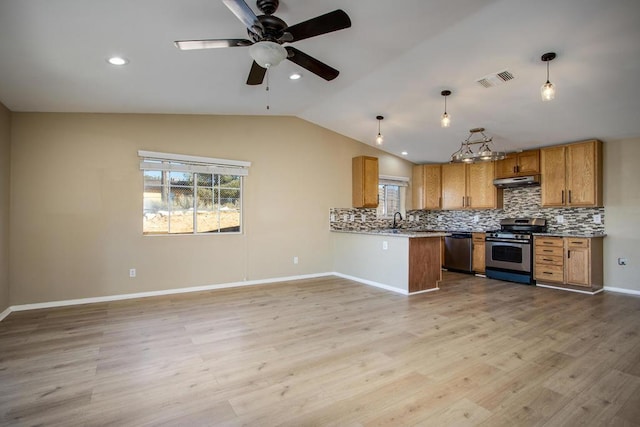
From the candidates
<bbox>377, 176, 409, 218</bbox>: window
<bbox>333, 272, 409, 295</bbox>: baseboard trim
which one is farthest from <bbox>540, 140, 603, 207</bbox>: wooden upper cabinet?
<bbox>333, 272, 409, 295</bbox>: baseboard trim

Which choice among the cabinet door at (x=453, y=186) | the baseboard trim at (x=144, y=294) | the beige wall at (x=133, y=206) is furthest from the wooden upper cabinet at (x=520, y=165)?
the baseboard trim at (x=144, y=294)

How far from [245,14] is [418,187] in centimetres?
607

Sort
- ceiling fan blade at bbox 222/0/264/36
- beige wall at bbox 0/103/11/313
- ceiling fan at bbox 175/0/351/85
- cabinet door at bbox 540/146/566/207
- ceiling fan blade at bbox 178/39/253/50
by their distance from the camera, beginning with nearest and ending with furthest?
ceiling fan blade at bbox 222/0/264/36, ceiling fan at bbox 175/0/351/85, ceiling fan blade at bbox 178/39/253/50, beige wall at bbox 0/103/11/313, cabinet door at bbox 540/146/566/207

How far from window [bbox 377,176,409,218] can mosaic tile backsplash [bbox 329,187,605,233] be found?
21 cm

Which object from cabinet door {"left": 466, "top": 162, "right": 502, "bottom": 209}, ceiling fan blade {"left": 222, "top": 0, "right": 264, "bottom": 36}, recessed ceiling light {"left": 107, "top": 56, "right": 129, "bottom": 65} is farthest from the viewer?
cabinet door {"left": 466, "top": 162, "right": 502, "bottom": 209}

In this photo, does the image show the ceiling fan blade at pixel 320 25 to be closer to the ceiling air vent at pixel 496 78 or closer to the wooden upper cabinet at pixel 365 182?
the ceiling air vent at pixel 496 78

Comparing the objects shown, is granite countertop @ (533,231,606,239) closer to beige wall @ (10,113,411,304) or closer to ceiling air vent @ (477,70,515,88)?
ceiling air vent @ (477,70,515,88)

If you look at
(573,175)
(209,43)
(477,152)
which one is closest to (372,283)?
(477,152)

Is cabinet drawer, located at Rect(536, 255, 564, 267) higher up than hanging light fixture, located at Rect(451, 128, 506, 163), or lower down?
lower down

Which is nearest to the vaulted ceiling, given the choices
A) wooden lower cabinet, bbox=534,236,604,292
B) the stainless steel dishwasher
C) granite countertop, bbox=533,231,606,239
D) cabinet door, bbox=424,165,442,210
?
granite countertop, bbox=533,231,606,239

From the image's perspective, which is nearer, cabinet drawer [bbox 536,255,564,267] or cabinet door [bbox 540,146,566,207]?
cabinet drawer [bbox 536,255,564,267]

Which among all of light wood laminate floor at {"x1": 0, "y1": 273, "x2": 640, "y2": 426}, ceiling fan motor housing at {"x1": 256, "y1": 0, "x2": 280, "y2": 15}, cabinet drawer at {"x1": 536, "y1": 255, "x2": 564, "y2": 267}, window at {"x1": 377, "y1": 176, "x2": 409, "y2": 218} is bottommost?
light wood laminate floor at {"x1": 0, "y1": 273, "x2": 640, "y2": 426}

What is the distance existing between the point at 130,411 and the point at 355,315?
94.2 inches

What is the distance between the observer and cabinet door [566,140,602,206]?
4.81 meters
